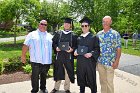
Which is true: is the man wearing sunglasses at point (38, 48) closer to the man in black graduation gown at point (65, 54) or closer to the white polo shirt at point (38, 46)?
the white polo shirt at point (38, 46)

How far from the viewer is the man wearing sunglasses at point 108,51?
6156 mm

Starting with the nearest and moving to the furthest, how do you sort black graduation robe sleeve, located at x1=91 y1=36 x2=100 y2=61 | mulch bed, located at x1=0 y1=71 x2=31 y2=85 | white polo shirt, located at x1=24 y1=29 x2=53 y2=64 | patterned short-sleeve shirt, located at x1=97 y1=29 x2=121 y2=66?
patterned short-sleeve shirt, located at x1=97 y1=29 x2=121 y2=66 → black graduation robe sleeve, located at x1=91 y1=36 x2=100 y2=61 → white polo shirt, located at x1=24 y1=29 x2=53 y2=64 → mulch bed, located at x1=0 y1=71 x2=31 y2=85

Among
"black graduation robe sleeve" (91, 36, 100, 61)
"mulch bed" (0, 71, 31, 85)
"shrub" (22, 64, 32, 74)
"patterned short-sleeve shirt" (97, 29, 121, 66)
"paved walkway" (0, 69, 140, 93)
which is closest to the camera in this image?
"patterned short-sleeve shirt" (97, 29, 121, 66)

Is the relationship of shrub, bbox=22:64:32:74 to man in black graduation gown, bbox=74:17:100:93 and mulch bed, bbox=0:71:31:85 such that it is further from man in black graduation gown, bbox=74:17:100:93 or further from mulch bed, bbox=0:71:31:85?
man in black graduation gown, bbox=74:17:100:93

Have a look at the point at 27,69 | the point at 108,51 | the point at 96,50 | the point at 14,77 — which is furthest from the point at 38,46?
the point at 27,69

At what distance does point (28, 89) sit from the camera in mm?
7840

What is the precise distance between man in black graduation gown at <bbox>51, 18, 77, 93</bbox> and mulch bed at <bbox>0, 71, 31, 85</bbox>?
2079mm

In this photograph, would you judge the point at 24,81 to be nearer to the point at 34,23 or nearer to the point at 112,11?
the point at 34,23

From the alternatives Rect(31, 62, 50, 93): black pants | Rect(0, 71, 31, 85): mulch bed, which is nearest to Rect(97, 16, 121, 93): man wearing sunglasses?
Rect(31, 62, 50, 93): black pants

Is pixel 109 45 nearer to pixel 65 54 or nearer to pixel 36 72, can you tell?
pixel 65 54

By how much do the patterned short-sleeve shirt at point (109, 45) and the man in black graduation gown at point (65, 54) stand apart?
0.95 m

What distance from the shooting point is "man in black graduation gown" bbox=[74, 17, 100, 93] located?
652 cm

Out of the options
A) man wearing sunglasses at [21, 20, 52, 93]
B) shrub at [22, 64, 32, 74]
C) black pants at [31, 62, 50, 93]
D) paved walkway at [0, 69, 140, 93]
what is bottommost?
paved walkway at [0, 69, 140, 93]

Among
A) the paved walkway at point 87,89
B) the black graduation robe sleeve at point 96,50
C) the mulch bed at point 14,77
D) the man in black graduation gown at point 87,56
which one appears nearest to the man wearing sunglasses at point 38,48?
the man in black graduation gown at point 87,56
